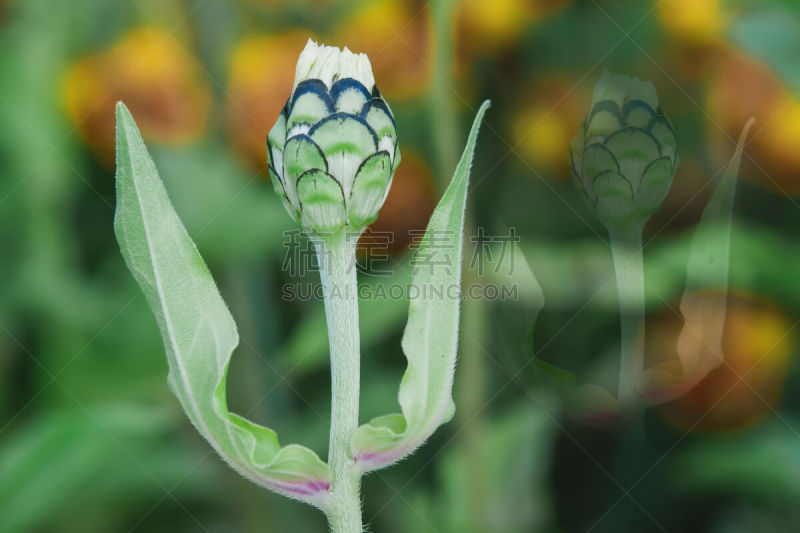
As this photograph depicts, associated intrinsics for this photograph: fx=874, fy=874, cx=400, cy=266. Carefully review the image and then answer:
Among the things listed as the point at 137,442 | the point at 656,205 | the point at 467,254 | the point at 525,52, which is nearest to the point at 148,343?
the point at 137,442

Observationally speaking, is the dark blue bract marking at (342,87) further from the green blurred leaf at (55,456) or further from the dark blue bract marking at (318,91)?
the green blurred leaf at (55,456)

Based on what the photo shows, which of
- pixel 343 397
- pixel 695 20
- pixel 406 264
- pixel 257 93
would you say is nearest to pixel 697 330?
pixel 343 397

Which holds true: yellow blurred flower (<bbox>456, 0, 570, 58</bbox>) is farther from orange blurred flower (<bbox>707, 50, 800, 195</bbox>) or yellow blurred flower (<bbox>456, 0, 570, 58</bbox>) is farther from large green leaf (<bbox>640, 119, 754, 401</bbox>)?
large green leaf (<bbox>640, 119, 754, 401</bbox>)

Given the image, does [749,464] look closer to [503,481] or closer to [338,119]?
[503,481]

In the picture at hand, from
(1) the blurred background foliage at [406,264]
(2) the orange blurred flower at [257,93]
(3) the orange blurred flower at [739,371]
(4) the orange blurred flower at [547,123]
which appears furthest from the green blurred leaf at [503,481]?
(2) the orange blurred flower at [257,93]

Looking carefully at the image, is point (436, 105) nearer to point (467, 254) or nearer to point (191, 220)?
point (467, 254)

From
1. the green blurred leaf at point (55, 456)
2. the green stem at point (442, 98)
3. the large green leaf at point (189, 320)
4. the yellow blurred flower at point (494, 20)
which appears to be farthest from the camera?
the yellow blurred flower at point (494, 20)
